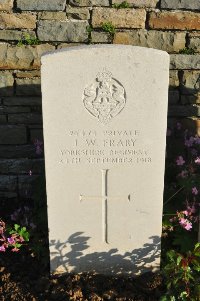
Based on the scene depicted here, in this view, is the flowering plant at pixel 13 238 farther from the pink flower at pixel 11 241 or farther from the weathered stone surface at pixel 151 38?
the weathered stone surface at pixel 151 38

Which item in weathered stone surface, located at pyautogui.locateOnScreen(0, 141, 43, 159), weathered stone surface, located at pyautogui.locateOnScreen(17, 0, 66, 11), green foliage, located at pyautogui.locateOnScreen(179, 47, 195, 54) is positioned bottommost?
weathered stone surface, located at pyautogui.locateOnScreen(0, 141, 43, 159)

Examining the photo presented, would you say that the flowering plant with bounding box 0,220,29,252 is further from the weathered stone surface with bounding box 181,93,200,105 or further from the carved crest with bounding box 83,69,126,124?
the weathered stone surface with bounding box 181,93,200,105

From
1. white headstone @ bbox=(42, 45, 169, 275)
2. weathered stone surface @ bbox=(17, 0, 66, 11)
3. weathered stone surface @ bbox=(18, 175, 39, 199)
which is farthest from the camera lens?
weathered stone surface @ bbox=(18, 175, 39, 199)

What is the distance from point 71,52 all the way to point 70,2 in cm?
105

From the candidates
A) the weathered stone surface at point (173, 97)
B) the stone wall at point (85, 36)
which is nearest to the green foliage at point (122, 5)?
the stone wall at point (85, 36)

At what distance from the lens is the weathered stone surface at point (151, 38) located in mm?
3422

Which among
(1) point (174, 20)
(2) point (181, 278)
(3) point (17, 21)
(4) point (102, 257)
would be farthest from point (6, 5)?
(2) point (181, 278)

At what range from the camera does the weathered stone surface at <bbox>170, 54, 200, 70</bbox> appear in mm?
3492

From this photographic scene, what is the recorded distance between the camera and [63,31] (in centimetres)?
340

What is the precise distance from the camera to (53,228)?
116 inches

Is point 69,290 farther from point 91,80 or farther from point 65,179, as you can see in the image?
point 91,80

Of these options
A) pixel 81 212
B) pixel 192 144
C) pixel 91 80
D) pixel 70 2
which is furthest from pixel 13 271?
pixel 70 2

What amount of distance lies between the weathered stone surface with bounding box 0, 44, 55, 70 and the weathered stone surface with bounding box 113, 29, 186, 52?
0.58m

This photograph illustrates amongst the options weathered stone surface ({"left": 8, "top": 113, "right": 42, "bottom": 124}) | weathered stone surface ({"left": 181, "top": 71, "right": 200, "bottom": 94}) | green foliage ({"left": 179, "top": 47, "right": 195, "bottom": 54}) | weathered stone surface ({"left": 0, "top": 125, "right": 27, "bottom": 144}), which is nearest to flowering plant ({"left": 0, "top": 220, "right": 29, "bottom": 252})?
weathered stone surface ({"left": 0, "top": 125, "right": 27, "bottom": 144})
